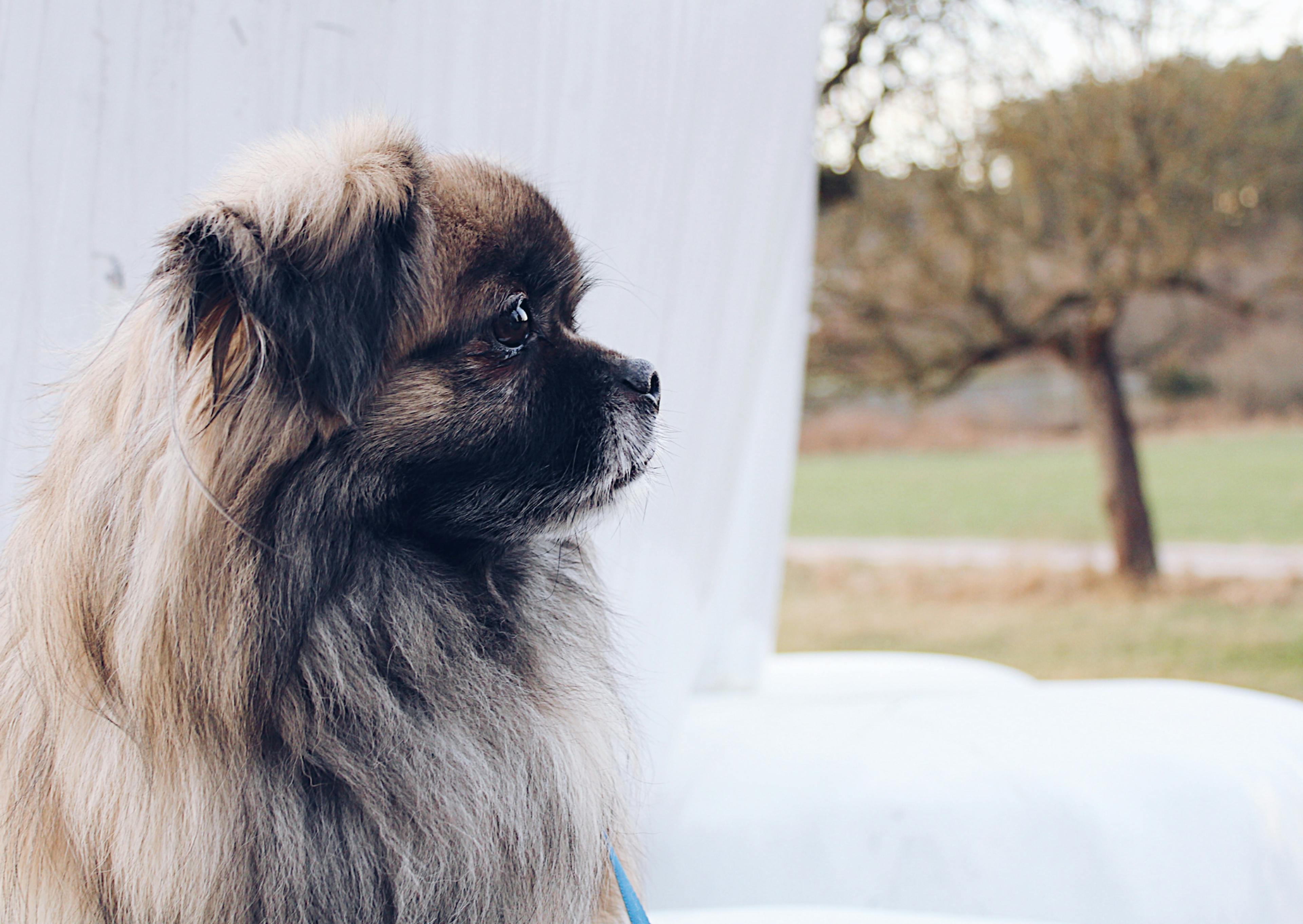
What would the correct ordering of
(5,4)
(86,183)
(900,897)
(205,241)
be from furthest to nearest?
(900,897)
(86,183)
(5,4)
(205,241)

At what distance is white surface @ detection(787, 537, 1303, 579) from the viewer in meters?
7.14

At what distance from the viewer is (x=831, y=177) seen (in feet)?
17.0

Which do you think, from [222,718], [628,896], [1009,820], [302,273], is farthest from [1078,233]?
[222,718]

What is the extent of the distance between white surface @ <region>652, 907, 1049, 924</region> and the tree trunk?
6344 mm

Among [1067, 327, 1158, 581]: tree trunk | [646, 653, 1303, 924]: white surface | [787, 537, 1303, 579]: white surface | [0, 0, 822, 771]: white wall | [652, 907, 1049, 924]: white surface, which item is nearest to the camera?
[0, 0, 822, 771]: white wall

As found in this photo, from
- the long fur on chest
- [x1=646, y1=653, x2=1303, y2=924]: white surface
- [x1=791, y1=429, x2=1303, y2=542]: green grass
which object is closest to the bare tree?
[x1=791, y1=429, x2=1303, y2=542]: green grass

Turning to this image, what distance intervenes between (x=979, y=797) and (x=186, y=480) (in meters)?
1.65

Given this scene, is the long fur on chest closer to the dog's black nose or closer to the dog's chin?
the dog's chin

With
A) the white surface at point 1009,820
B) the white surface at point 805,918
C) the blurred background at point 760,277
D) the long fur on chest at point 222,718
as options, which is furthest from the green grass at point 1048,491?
the long fur on chest at point 222,718

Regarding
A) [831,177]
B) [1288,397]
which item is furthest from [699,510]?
[1288,397]

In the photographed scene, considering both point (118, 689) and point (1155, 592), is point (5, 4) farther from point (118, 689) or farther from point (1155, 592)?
point (1155, 592)

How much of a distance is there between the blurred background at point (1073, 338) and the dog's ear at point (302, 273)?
4422mm

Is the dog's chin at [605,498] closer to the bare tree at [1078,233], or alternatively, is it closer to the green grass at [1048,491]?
the bare tree at [1078,233]

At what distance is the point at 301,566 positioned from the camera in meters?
0.93
